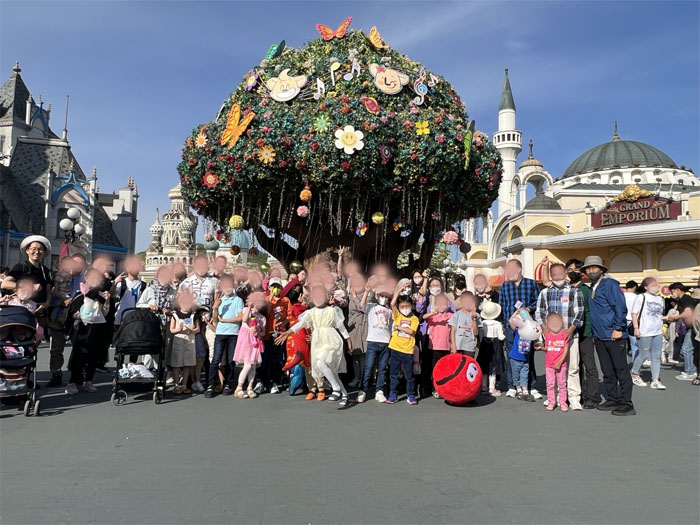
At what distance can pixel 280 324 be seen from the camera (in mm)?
7172

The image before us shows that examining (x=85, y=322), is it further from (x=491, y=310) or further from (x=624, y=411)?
(x=624, y=411)

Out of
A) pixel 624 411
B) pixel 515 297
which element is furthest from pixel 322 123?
pixel 624 411

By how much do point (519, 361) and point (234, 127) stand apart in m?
5.92

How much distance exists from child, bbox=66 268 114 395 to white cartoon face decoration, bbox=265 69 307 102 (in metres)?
4.22

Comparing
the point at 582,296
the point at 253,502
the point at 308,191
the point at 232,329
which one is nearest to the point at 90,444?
the point at 253,502

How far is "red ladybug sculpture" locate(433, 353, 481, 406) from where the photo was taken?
608cm

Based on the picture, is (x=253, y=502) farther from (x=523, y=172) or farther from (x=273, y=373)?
(x=523, y=172)

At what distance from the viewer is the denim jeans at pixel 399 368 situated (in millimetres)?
6426

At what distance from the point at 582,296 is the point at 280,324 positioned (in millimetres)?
4084

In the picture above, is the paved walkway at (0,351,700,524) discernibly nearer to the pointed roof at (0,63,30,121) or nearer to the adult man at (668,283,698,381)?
the adult man at (668,283,698,381)

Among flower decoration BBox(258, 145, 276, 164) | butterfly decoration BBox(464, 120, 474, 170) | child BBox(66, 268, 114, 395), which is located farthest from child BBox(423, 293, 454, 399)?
child BBox(66, 268, 114, 395)

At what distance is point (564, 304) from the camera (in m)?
6.30

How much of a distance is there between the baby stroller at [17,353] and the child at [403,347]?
13.6 ft

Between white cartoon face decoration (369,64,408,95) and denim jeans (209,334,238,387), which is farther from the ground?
white cartoon face decoration (369,64,408,95)
